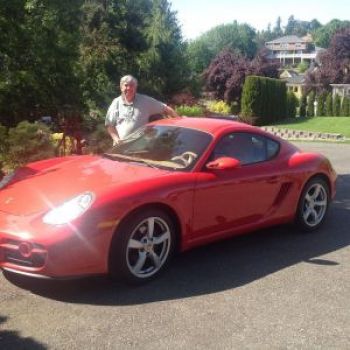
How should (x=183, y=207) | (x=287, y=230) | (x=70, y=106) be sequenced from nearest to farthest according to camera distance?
1. (x=183, y=207)
2. (x=287, y=230)
3. (x=70, y=106)

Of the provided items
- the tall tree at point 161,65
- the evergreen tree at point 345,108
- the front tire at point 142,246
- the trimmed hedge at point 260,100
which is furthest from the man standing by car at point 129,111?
the evergreen tree at point 345,108

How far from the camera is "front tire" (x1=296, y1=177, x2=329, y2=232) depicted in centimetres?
615

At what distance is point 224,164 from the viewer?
196 inches

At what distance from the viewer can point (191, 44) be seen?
108312 millimetres

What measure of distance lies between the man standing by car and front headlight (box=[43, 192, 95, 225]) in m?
2.42

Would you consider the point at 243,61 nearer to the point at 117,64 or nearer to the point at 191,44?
the point at 117,64

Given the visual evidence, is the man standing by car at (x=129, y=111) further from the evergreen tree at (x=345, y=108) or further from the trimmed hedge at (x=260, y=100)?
the evergreen tree at (x=345, y=108)

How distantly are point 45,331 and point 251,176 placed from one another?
8.54ft

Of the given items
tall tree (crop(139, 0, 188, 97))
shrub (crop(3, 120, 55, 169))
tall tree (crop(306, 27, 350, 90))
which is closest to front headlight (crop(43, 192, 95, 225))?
shrub (crop(3, 120, 55, 169))

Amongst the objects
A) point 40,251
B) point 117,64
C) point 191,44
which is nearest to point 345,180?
point 40,251

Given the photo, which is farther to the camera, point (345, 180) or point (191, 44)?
point (191, 44)

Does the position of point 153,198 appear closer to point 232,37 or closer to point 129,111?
point 129,111

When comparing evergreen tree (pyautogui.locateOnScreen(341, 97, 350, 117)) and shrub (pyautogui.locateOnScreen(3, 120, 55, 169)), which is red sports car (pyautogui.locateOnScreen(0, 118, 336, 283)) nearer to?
shrub (pyautogui.locateOnScreen(3, 120, 55, 169))

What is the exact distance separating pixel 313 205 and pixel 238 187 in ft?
4.86
